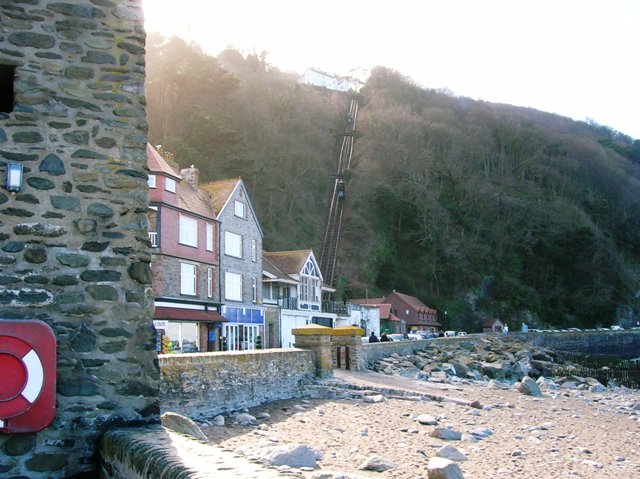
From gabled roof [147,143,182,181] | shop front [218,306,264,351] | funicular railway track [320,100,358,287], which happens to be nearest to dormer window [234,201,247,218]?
shop front [218,306,264,351]

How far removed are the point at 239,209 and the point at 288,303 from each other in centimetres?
819

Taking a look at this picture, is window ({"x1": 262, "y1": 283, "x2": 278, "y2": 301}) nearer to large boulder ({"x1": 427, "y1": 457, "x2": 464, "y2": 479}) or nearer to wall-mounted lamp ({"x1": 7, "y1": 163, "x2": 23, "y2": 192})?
large boulder ({"x1": 427, "y1": 457, "x2": 464, "y2": 479})

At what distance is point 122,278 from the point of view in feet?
16.3

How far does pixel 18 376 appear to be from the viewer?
4379mm

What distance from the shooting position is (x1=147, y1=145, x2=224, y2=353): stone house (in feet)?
90.4

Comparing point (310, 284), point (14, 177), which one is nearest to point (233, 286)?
point (310, 284)

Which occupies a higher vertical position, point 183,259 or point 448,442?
point 183,259

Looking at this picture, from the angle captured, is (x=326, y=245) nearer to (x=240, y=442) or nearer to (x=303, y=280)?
(x=303, y=280)

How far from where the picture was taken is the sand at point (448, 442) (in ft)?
31.0

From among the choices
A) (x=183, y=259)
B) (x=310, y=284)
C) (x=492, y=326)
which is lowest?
(x=492, y=326)

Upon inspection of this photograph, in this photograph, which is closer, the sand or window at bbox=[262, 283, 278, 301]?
the sand

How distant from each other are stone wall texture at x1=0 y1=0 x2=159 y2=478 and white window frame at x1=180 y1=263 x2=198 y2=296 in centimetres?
Result: 2451

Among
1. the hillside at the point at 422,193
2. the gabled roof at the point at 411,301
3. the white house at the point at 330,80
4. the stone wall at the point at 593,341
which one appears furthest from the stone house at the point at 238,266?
the white house at the point at 330,80

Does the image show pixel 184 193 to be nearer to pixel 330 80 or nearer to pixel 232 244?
pixel 232 244
